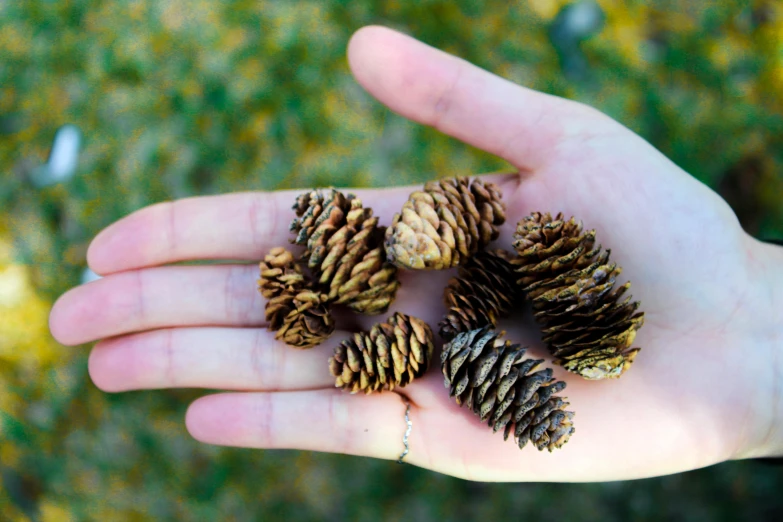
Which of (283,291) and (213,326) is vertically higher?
(283,291)

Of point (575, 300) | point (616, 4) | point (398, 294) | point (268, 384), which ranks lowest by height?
point (268, 384)

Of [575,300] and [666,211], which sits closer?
[575,300]

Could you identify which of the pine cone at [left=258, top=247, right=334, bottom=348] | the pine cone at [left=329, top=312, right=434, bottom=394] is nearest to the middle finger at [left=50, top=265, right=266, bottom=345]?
the pine cone at [left=258, top=247, right=334, bottom=348]

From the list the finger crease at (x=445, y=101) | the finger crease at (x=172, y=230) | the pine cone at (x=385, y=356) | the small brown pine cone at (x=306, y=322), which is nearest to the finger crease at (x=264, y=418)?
the small brown pine cone at (x=306, y=322)

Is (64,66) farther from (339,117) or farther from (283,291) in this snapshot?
(283,291)

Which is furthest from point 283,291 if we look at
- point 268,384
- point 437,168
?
point 437,168

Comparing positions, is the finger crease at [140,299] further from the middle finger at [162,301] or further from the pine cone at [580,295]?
the pine cone at [580,295]

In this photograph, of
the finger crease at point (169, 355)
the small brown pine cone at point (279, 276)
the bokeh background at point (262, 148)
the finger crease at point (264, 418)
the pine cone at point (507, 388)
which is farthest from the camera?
the bokeh background at point (262, 148)
